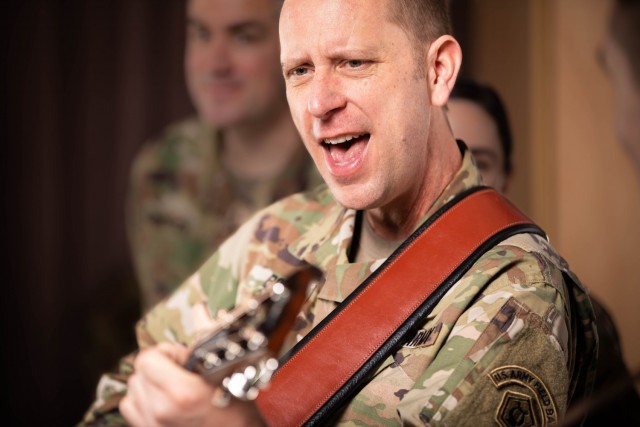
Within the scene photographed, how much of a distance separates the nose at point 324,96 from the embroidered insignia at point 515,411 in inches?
15.6

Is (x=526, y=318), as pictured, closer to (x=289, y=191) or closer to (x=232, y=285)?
(x=232, y=285)

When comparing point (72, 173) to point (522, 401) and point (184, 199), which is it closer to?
point (184, 199)

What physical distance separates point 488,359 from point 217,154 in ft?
5.45

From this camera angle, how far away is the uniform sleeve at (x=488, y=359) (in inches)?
35.2

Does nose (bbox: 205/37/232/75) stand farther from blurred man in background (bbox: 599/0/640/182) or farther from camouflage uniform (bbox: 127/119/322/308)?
blurred man in background (bbox: 599/0/640/182)

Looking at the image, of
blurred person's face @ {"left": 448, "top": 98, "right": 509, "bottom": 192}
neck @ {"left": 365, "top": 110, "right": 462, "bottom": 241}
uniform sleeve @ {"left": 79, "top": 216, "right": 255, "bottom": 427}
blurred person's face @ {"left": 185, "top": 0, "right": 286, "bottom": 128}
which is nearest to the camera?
neck @ {"left": 365, "top": 110, "right": 462, "bottom": 241}

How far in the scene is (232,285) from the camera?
1.29 m

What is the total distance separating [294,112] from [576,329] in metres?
0.46

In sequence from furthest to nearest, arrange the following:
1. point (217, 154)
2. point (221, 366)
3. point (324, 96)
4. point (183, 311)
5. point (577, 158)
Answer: point (217, 154) → point (577, 158) → point (183, 311) → point (324, 96) → point (221, 366)

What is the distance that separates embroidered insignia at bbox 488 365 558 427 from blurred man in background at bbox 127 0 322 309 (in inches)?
53.5

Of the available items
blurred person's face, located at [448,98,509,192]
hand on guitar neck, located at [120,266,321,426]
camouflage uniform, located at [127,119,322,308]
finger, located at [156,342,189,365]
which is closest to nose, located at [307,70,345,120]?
hand on guitar neck, located at [120,266,321,426]

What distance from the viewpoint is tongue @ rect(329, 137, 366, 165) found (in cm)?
105

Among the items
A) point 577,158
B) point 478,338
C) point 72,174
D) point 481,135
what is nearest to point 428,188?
point 478,338

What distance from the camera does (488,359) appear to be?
903 mm
